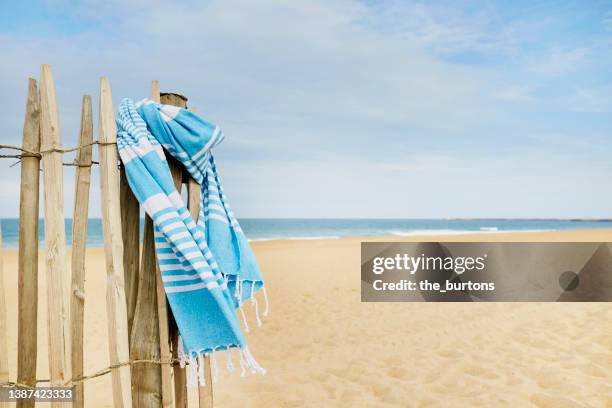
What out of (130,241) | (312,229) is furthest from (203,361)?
(312,229)

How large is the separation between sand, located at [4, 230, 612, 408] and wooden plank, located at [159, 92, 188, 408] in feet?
4.88

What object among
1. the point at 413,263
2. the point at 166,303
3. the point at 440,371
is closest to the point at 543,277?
the point at 413,263

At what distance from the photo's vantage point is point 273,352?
565 cm

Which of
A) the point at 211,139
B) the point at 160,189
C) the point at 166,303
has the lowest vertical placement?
the point at 166,303

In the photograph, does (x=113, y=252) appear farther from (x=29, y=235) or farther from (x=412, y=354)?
(x=412, y=354)

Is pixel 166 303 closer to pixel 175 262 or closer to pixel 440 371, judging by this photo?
pixel 175 262

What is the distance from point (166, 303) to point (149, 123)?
91 centimetres

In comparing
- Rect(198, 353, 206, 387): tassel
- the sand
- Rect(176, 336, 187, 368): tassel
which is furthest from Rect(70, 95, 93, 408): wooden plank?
the sand

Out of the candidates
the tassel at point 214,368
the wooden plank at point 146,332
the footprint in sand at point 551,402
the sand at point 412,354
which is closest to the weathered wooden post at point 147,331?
the wooden plank at point 146,332

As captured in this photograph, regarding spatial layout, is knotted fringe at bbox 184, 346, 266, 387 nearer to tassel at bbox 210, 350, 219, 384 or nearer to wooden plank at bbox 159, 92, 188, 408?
tassel at bbox 210, 350, 219, 384

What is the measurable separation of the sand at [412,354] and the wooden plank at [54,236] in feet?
6.79

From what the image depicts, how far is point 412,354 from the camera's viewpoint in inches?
212

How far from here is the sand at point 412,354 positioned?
14.0ft

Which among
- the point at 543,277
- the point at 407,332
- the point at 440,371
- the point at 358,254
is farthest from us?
the point at 358,254
